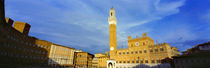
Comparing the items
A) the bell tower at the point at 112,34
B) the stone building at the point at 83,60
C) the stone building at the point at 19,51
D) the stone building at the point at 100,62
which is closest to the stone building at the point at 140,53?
the bell tower at the point at 112,34

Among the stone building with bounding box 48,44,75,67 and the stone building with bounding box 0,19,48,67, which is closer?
the stone building with bounding box 0,19,48,67

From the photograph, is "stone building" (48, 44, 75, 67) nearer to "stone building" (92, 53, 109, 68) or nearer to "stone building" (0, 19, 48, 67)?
"stone building" (0, 19, 48, 67)

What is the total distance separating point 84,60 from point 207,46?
5371 cm

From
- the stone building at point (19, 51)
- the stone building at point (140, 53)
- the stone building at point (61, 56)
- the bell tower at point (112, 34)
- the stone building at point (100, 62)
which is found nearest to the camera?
the stone building at point (19, 51)

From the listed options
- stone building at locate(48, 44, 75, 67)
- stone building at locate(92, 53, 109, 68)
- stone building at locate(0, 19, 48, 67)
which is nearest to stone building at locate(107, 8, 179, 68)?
stone building at locate(92, 53, 109, 68)

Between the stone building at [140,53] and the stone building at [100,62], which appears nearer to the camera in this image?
the stone building at [140,53]

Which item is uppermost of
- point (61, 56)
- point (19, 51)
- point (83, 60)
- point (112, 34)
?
point (112, 34)

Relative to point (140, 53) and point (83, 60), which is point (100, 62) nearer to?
point (83, 60)

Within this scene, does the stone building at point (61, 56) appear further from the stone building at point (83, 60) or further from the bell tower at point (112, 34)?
the bell tower at point (112, 34)

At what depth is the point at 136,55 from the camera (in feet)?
169

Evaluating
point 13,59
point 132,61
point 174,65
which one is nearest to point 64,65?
point 13,59

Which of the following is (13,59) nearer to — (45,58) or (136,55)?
(45,58)

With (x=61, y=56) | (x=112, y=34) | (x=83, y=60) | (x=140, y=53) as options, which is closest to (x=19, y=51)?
(x=61, y=56)

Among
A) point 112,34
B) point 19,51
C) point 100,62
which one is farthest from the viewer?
point 100,62
